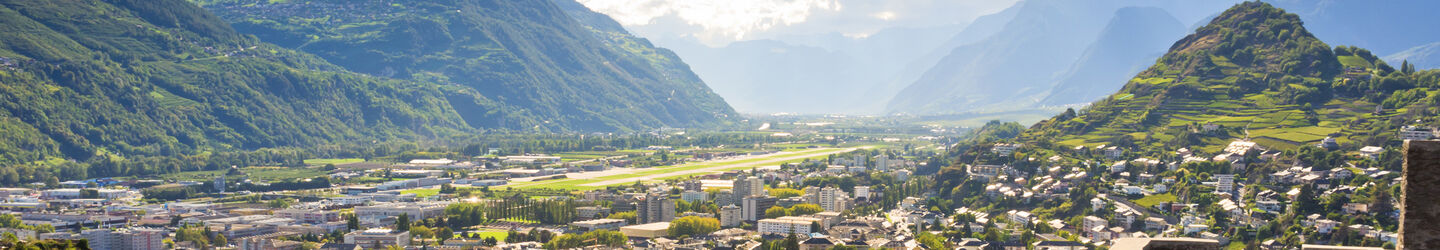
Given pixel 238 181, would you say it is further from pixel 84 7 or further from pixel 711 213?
pixel 84 7

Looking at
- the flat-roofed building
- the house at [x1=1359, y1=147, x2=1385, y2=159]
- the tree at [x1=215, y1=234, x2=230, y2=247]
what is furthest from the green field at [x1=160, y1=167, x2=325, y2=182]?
the house at [x1=1359, y1=147, x2=1385, y2=159]

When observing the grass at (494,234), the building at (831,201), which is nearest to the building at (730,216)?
the building at (831,201)

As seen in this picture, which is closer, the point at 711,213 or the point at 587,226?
the point at 587,226

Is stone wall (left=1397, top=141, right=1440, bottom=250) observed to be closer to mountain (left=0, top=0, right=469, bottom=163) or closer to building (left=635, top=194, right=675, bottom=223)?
building (left=635, top=194, right=675, bottom=223)

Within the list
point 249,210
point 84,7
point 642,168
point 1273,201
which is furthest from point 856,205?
point 84,7

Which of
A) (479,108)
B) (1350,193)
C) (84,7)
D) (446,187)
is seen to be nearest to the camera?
(1350,193)

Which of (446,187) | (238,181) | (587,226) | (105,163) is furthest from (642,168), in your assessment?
(587,226)

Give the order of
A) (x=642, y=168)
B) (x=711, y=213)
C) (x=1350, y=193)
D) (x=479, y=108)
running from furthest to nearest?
(x=479, y=108), (x=642, y=168), (x=711, y=213), (x=1350, y=193)

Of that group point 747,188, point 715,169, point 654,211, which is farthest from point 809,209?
point 715,169

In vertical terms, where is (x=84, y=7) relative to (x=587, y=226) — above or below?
above
